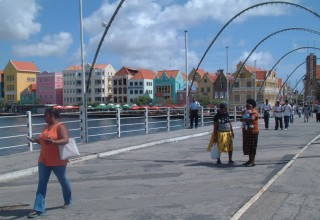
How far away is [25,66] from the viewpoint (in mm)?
124062

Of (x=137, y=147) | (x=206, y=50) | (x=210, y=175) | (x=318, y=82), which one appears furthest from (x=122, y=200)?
(x=318, y=82)

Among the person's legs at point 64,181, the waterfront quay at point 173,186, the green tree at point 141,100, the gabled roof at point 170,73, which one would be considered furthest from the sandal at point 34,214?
the gabled roof at point 170,73

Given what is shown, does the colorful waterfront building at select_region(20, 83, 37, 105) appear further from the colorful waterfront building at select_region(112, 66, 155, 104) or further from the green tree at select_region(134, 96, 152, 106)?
the green tree at select_region(134, 96, 152, 106)

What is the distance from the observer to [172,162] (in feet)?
37.7

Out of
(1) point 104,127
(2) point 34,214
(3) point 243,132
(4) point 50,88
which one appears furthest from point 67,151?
(4) point 50,88

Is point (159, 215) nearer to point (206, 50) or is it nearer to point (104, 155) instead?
point (104, 155)

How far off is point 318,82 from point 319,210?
105m

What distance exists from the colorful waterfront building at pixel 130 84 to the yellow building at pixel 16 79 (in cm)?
2872

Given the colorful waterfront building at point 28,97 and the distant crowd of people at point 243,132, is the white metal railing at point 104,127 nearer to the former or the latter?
the distant crowd of people at point 243,132

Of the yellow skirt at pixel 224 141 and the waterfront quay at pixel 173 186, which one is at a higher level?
the yellow skirt at pixel 224 141

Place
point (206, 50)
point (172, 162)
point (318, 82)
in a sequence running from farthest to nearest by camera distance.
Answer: point (318, 82) < point (206, 50) < point (172, 162)

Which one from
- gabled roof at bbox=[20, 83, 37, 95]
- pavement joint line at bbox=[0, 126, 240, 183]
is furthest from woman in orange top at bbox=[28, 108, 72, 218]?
gabled roof at bbox=[20, 83, 37, 95]

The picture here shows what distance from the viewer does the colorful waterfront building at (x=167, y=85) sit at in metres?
109

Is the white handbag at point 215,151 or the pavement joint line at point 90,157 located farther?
the white handbag at point 215,151
